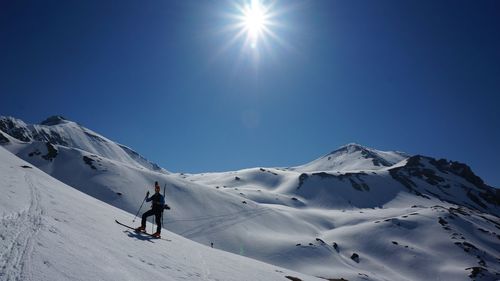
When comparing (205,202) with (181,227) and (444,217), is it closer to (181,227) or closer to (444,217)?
(181,227)

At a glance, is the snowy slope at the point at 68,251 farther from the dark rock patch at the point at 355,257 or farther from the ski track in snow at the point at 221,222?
the dark rock patch at the point at 355,257

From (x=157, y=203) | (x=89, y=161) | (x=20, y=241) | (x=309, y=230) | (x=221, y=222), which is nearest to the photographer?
(x=20, y=241)

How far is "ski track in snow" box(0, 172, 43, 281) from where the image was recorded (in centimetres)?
593

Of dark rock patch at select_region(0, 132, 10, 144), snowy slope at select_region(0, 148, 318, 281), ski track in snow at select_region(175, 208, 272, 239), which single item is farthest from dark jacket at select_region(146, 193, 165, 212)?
dark rock patch at select_region(0, 132, 10, 144)

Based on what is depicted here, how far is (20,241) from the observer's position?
7582 mm

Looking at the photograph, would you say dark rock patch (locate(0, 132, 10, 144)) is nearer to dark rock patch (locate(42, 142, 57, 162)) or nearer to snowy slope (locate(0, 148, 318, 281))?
dark rock patch (locate(42, 142, 57, 162))

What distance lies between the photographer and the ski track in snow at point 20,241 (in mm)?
5926

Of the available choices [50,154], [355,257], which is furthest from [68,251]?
[50,154]

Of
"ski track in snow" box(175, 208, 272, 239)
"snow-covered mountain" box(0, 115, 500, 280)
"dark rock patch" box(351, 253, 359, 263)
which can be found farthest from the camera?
"dark rock patch" box(351, 253, 359, 263)

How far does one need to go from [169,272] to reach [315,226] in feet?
375

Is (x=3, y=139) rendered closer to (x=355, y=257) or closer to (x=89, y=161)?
(x=89, y=161)

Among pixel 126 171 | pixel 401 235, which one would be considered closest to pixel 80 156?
pixel 126 171

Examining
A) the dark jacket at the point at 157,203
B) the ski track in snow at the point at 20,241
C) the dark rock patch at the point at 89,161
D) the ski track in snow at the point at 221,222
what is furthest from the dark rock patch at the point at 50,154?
the ski track in snow at the point at 20,241

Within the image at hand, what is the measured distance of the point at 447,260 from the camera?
317ft
